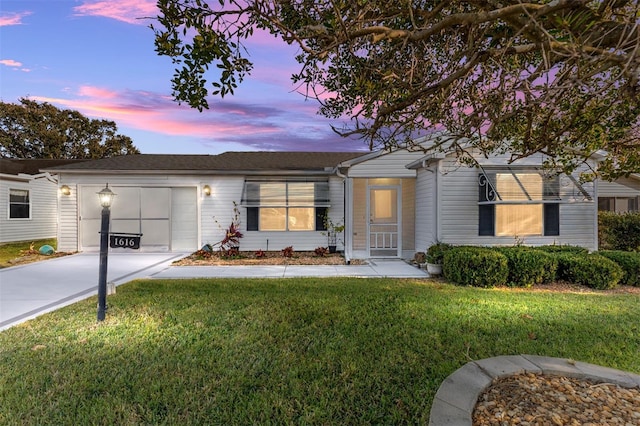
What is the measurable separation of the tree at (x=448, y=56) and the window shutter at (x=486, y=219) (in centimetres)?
490

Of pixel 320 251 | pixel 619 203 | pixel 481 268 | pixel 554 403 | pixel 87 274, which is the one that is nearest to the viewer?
pixel 554 403

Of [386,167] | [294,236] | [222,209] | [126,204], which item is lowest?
[294,236]

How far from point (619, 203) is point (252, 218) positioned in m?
18.2

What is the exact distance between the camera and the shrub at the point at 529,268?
7469 millimetres

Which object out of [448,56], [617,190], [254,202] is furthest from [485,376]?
[617,190]

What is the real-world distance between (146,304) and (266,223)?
7.47 metres

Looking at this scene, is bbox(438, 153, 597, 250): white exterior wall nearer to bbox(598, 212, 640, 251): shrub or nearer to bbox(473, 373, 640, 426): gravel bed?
bbox(598, 212, 640, 251): shrub

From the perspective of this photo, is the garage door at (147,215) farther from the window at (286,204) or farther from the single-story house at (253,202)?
the window at (286,204)

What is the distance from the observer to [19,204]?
53.1 feet

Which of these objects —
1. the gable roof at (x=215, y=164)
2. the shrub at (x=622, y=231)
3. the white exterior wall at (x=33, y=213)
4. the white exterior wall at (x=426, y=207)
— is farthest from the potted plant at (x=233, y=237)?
the shrub at (x=622, y=231)

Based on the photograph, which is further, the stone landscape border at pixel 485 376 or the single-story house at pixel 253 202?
the single-story house at pixel 253 202

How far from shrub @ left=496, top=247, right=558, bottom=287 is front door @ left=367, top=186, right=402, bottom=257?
4250 mm

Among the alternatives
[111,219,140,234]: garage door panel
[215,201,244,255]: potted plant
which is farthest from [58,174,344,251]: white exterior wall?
[111,219,140,234]: garage door panel

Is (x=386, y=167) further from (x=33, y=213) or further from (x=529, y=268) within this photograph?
(x=33, y=213)
